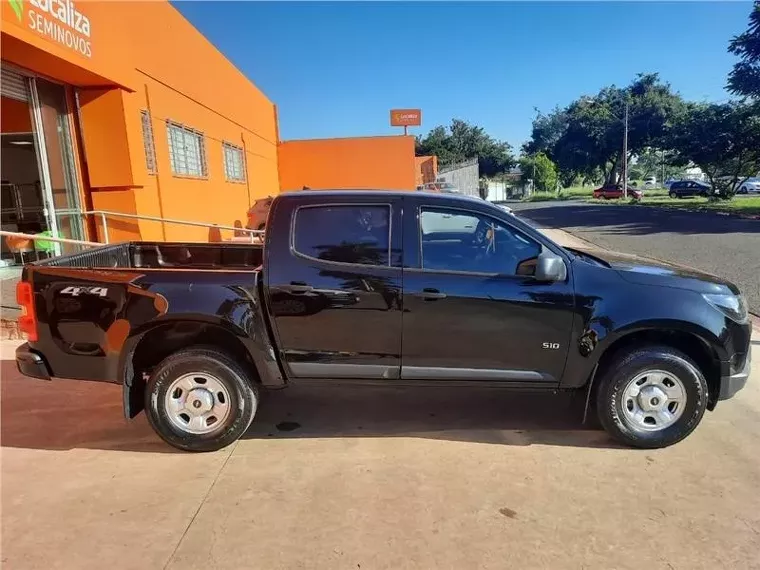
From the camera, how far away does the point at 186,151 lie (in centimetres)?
1202

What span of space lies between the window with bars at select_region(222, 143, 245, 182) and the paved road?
11445mm

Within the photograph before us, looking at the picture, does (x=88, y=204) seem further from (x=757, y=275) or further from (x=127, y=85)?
(x=757, y=275)

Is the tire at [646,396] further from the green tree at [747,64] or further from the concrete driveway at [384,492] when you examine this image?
the green tree at [747,64]

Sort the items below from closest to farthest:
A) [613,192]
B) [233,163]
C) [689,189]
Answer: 1. [233,163]
2. [689,189]
3. [613,192]

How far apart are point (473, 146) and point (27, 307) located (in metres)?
71.2

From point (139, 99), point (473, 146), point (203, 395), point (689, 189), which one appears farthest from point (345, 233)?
point (473, 146)

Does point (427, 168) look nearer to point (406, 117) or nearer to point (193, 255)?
point (406, 117)

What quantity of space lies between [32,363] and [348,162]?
71.6ft

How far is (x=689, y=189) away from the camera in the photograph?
45.8m

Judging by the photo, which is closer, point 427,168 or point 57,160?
point 57,160

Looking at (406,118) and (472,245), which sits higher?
(406,118)

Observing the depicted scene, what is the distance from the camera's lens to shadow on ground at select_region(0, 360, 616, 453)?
12.8 feet

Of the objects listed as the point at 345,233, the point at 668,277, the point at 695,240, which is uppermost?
the point at 345,233

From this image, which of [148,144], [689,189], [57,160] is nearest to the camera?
[57,160]
